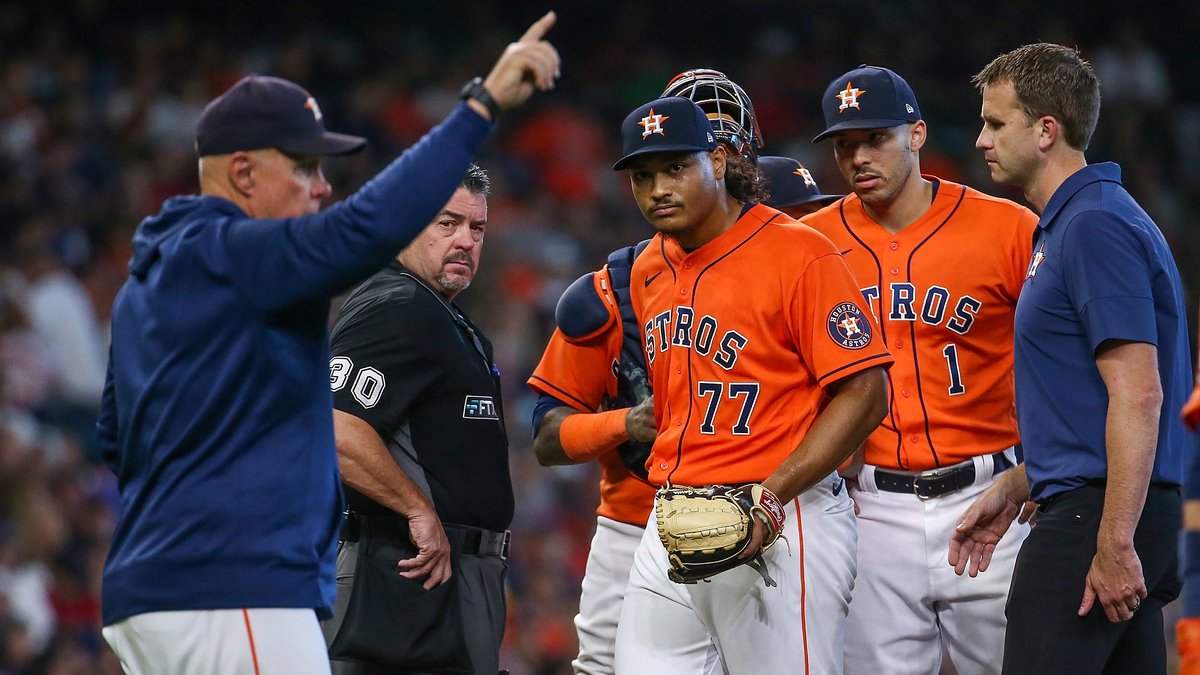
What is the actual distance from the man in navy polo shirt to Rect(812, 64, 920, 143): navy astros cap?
0.58m

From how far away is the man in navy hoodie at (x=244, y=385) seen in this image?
2.58 meters

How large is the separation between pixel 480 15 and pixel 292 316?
10977 millimetres

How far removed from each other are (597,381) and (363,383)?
0.85 meters

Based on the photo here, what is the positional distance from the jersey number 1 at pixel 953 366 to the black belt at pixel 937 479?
0.77 ft

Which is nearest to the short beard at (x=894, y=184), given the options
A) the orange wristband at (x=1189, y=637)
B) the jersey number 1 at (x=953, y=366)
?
the jersey number 1 at (x=953, y=366)

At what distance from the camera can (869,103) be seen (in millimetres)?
4000

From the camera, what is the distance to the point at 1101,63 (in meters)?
13.3

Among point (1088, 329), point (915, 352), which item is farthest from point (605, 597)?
point (1088, 329)

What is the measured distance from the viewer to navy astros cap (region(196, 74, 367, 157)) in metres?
2.78

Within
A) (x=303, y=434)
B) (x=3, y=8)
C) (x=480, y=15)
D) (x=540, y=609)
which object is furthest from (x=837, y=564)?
(x=480, y=15)

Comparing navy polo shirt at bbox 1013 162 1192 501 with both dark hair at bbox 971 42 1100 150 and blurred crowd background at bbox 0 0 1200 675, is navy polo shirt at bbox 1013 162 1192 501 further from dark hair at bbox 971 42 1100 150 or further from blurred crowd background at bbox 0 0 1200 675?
blurred crowd background at bbox 0 0 1200 675

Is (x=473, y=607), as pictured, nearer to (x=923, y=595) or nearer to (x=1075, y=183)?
(x=923, y=595)

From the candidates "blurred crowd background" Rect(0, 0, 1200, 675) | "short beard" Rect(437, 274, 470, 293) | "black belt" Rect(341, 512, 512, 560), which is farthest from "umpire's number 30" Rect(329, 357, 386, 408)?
"blurred crowd background" Rect(0, 0, 1200, 675)

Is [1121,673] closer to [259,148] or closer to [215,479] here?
[215,479]
